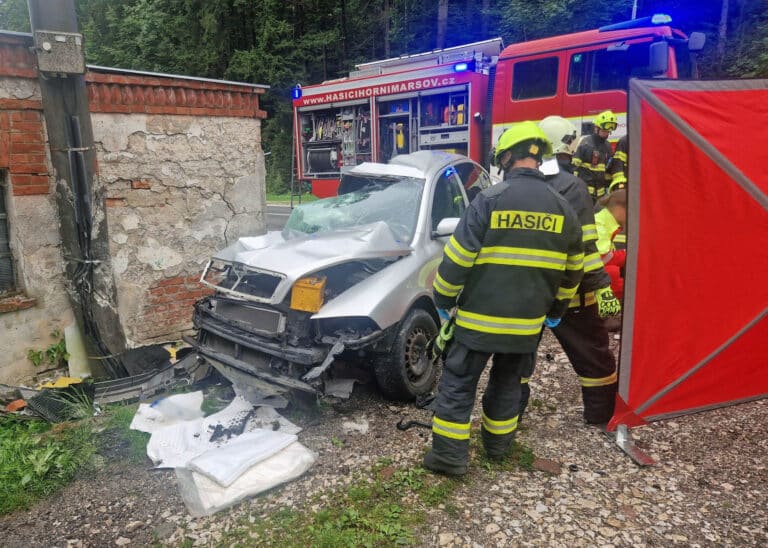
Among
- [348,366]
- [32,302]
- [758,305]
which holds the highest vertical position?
[758,305]

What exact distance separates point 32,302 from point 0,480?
1780 millimetres

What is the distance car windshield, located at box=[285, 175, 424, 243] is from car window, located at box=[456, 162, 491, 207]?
0.73 metres

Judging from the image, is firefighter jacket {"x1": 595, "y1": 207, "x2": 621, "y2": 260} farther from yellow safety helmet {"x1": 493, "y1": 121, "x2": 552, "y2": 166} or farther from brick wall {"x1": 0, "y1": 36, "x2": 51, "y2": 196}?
brick wall {"x1": 0, "y1": 36, "x2": 51, "y2": 196}

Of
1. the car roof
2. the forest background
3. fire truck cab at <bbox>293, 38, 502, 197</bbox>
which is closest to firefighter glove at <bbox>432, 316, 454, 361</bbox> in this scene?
the car roof

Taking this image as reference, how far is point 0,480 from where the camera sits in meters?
3.15

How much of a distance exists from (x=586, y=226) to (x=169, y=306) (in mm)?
3849

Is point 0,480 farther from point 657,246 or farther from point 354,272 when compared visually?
point 657,246

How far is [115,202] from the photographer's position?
482 centimetres

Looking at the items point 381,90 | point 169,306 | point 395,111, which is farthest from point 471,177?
point 381,90

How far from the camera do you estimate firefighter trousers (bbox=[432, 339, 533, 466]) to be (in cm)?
303

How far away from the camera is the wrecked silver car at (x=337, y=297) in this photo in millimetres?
3463

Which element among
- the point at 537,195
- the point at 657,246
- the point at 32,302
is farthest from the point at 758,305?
the point at 32,302

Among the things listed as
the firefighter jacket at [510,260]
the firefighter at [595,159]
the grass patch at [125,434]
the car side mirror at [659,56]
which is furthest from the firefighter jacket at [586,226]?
the firefighter at [595,159]

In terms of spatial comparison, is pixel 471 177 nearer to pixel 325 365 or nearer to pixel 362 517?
pixel 325 365
